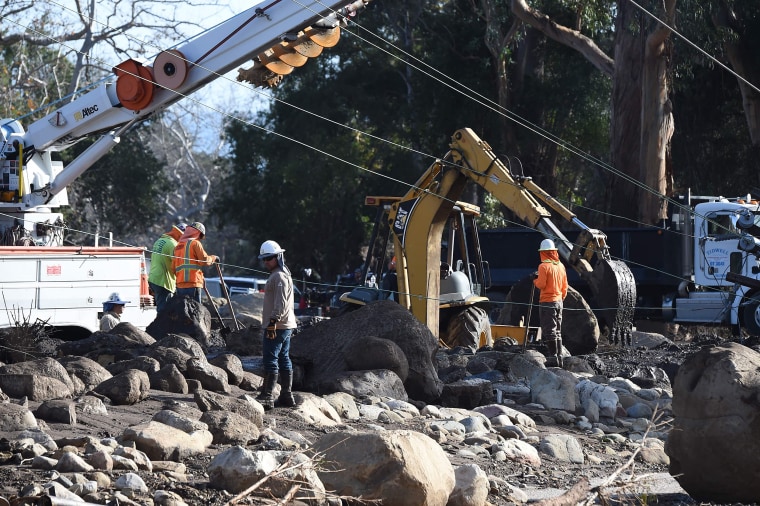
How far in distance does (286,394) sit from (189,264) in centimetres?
694

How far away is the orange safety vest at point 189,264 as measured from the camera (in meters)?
18.2

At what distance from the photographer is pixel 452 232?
20031mm

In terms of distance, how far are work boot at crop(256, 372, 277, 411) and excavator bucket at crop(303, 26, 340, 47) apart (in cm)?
651

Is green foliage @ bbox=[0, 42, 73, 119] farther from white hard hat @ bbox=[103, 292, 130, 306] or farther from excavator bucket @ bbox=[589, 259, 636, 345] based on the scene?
white hard hat @ bbox=[103, 292, 130, 306]

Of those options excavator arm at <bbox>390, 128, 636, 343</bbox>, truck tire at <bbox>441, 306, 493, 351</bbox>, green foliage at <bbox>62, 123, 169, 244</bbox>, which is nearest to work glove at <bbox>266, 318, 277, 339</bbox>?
excavator arm at <bbox>390, 128, 636, 343</bbox>

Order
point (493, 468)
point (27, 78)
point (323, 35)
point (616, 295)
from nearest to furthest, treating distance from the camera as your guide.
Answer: point (493, 468), point (323, 35), point (616, 295), point (27, 78)

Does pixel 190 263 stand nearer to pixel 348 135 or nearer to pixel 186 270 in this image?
pixel 186 270

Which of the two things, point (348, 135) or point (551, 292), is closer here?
point (551, 292)

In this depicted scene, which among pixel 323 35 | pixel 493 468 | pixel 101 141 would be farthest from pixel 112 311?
pixel 493 468

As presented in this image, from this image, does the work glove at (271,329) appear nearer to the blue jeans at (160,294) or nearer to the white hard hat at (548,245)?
the white hard hat at (548,245)

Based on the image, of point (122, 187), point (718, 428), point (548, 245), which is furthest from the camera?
point (122, 187)

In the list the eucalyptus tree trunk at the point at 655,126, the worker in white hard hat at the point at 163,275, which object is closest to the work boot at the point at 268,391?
the worker in white hard hat at the point at 163,275

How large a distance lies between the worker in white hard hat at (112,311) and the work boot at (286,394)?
559 cm

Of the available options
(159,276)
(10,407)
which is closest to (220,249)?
(159,276)
